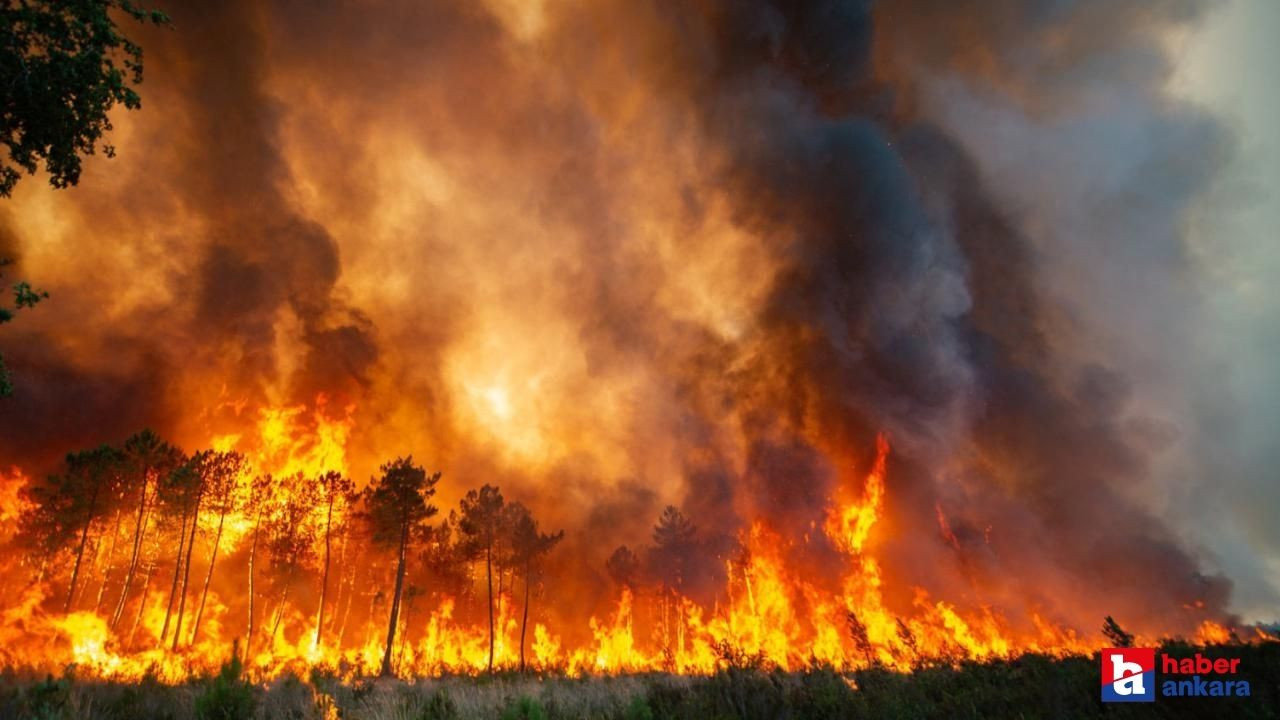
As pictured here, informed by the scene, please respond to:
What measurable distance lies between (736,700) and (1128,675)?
6.58 metres

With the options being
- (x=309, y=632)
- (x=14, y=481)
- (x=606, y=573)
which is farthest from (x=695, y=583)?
(x=14, y=481)

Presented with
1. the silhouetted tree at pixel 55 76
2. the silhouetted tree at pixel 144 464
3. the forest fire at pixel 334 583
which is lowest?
the forest fire at pixel 334 583

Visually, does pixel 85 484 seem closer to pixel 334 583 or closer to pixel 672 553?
pixel 334 583

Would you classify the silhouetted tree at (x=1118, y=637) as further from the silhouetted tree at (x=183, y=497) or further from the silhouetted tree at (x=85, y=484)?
the silhouetted tree at (x=85, y=484)

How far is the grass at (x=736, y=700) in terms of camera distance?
25.0 ft

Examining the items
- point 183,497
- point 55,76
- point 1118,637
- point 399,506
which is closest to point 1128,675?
point 1118,637

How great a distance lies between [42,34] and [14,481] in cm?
6415

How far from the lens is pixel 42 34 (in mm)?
10938

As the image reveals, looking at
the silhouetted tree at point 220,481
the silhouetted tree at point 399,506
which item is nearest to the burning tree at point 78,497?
the silhouetted tree at point 220,481

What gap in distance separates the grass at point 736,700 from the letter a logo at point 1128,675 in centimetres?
21

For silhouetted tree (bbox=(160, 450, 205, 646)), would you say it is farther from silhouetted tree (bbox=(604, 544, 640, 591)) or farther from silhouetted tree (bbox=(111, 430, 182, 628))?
silhouetted tree (bbox=(604, 544, 640, 591))

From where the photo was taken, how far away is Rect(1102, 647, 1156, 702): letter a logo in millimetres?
7647

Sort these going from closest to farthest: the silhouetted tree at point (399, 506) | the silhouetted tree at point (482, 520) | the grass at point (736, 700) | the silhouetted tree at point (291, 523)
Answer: the grass at point (736, 700)
the silhouetted tree at point (399, 506)
the silhouetted tree at point (482, 520)
the silhouetted tree at point (291, 523)

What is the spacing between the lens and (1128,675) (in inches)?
326
